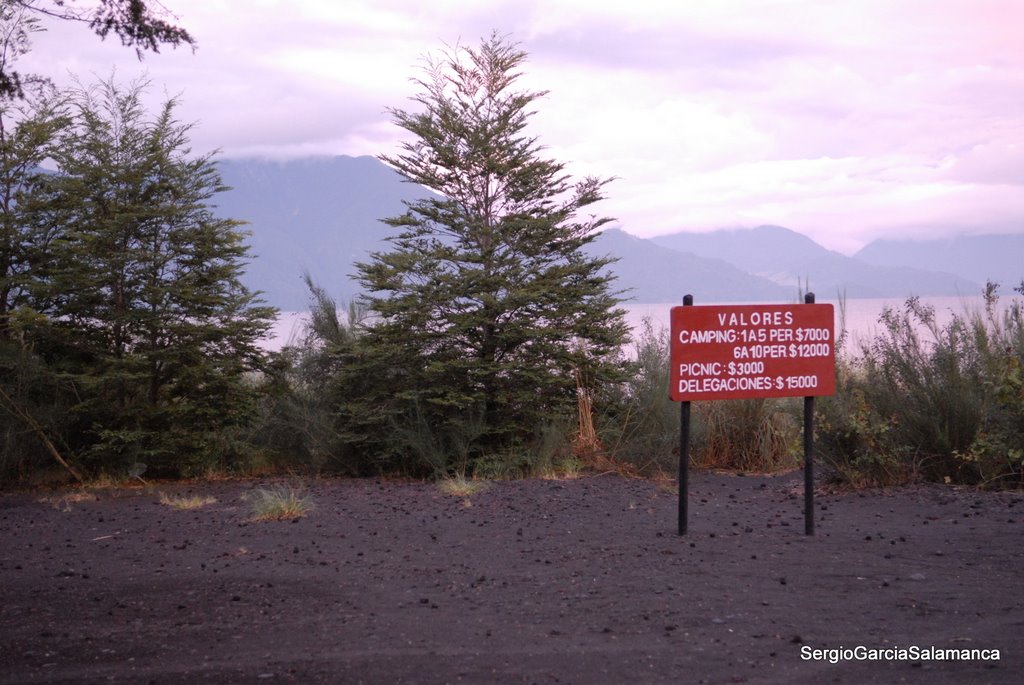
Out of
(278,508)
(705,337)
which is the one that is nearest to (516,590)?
(705,337)

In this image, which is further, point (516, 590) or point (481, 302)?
point (481, 302)

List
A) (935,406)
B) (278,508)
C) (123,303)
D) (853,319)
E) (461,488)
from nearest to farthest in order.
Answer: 1. (278,508)
2. (935,406)
3. (461,488)
4. (123,303)
5. (853,319)

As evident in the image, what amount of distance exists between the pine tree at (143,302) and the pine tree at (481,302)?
1949mm

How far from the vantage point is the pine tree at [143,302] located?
1293 cm

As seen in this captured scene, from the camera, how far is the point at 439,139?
45.9 feet

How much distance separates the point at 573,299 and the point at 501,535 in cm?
547

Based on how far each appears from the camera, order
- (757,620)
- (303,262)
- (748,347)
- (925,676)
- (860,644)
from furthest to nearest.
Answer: (303,262) → (748,347) → (757,620) → (860,644) → (925,676)

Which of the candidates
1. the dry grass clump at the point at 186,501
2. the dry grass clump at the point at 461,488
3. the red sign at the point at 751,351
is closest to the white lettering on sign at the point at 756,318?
the red sign at the point at 751,351

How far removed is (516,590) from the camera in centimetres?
687

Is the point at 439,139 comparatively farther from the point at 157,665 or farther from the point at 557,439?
the point at 157,665

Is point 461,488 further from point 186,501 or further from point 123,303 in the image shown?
point 123,303

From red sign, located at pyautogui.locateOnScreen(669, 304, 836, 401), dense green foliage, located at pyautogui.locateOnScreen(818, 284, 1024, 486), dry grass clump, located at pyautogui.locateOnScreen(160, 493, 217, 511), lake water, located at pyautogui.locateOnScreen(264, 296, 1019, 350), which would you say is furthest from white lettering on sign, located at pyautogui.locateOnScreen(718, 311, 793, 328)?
dry grass clump, located at pyautogui.locateOnScreen(160, 493, 217, 511)

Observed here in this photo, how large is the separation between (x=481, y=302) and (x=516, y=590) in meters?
6.85

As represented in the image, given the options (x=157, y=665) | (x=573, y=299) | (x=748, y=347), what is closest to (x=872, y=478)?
(x=748, y=347)
